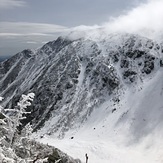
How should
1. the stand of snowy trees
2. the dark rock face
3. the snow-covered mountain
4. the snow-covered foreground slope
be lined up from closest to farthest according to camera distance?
the stand of snowy trees < the snow-covered foreground slope < the snow-covered mountain < the dark rock face

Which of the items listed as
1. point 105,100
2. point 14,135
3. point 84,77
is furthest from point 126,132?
point 14,135

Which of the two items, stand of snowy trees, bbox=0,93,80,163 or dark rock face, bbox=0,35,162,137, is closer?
stand of snowy trees, bbox=0,93,80,163

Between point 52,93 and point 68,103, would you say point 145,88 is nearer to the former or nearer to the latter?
point 68,103

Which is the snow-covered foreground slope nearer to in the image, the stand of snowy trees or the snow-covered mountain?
the snow-covered mountain

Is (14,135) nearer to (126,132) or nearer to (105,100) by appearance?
(126,132)

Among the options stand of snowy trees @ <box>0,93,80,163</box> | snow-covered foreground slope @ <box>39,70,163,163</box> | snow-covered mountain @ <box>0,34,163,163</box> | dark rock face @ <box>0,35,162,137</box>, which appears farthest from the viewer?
dark rock face @ <box>0,35,162,137</box>

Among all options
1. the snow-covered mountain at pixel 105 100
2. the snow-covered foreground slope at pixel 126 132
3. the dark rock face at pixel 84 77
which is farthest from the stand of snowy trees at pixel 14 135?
the dark rock face at pixel 84 77

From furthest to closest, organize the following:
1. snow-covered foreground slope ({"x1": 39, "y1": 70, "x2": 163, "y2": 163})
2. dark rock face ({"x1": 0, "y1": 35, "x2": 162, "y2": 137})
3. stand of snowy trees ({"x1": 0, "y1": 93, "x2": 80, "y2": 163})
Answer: dark rock face ({"x1": 0, "y1": 35, "x2": 162, "y2": 137}) → snow-covered foreground slope ({"x1": 39, "y1": 70, "x2": 163, "y2": 163}) → stand of snowy trees ({"x1": 0, "y1": 93, "x2": 80, "y2": 163})

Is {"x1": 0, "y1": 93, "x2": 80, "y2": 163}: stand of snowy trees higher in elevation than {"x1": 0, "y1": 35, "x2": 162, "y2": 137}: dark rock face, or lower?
higher

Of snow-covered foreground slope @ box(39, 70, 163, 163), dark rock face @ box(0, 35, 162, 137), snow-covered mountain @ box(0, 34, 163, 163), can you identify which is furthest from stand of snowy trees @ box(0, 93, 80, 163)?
dark rock face @ box(0, 35, 162, 137)
